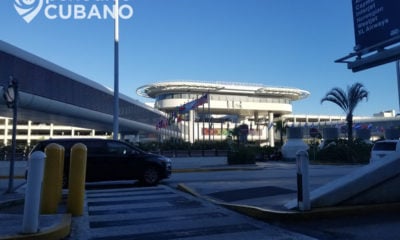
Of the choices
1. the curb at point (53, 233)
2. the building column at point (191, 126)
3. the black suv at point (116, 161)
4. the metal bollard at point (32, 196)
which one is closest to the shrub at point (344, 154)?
the black suv at point (116, 161)

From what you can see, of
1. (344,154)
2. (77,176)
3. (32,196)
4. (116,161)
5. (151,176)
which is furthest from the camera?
(344,154)

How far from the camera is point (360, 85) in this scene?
43781 mm

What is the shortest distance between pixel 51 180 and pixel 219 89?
10359cm

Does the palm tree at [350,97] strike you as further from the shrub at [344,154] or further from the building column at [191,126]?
the building column at [191,126]

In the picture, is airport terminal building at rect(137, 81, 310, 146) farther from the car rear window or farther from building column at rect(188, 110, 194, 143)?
the car rear window

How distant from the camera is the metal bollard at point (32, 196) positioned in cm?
661

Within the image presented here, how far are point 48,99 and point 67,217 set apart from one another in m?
35.5

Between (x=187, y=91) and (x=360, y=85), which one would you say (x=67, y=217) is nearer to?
(x=360, y=85)

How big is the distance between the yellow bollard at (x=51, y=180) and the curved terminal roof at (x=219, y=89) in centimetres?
9686

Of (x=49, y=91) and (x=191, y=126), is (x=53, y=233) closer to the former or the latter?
(x=49, y=91)

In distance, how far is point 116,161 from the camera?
15.5 meters

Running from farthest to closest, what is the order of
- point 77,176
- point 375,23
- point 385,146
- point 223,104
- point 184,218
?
point 223,104
point 385,146
point 375,23
point 77,176
point 184,218

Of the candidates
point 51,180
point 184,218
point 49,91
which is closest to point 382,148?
point 184,218

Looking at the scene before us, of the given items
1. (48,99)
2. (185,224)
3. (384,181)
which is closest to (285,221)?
(185,224)
